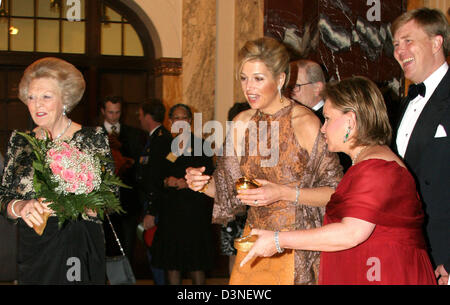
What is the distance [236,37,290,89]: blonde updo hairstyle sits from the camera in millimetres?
3404

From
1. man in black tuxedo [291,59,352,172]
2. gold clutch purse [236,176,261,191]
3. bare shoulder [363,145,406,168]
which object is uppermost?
man in black tuxedo [291,59,352,172]

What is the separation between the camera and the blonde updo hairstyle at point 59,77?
3301mm

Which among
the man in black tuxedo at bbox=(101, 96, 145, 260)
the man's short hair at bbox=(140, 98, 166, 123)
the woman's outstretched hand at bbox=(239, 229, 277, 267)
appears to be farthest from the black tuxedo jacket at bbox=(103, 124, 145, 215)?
A: the woman's outstretched hand at bbox=(239, 229, 277, 267)

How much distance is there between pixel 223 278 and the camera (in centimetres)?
790

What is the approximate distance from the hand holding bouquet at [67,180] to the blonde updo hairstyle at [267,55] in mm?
1024

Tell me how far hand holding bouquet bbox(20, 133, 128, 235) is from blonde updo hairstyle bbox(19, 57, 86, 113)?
11.5 inches

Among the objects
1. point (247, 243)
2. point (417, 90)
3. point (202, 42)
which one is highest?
point (202, 42)

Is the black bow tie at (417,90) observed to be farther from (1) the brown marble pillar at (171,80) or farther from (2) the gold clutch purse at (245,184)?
(1) the brown marble pillar at (171,80)

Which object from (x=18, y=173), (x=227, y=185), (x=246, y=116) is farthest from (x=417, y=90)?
(x=18, y=173)

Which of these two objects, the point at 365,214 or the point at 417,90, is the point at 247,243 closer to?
the point at 365,214

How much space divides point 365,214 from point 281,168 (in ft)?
3.47

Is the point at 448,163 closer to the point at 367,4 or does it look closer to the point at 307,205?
the point at 307,205

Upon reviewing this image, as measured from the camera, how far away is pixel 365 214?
245 centimetres

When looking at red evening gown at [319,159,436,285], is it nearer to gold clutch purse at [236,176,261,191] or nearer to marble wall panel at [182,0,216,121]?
gold clutch purse at [236,176,261,191]
